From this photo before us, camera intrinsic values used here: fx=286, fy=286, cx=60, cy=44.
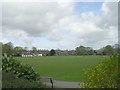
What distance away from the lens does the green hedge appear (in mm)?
5047

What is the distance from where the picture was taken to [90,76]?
571cm

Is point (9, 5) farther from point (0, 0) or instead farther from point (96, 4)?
point (96, 4)

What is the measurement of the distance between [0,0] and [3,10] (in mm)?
266

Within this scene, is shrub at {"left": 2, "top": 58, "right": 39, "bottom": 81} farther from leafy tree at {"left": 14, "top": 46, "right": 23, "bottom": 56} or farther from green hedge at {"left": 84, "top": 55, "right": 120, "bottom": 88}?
Result: green hedge at {"left": 84, "top": 55, "right": 120, "bottom": 88}

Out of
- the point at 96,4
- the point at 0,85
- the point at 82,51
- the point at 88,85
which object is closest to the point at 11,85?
the point at 0,85

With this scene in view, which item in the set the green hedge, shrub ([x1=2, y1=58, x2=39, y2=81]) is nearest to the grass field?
the green hedge

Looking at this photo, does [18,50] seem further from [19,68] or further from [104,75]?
[104,75]

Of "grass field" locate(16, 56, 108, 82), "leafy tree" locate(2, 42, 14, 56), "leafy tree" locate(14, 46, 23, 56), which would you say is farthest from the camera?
"leafy tree" locate(14, 46, 23, 56)

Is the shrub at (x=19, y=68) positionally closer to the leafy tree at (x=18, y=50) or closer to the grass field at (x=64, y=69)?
the grass field at (x=64, y=69)

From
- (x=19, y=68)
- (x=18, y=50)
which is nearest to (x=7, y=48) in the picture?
(x=19, y=68)

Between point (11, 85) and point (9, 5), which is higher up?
point (9, 5)

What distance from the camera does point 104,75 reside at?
5.33 metres

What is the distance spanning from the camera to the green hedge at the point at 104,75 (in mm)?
5047

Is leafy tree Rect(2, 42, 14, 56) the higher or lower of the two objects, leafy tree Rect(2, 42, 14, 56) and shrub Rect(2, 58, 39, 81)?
the higher
